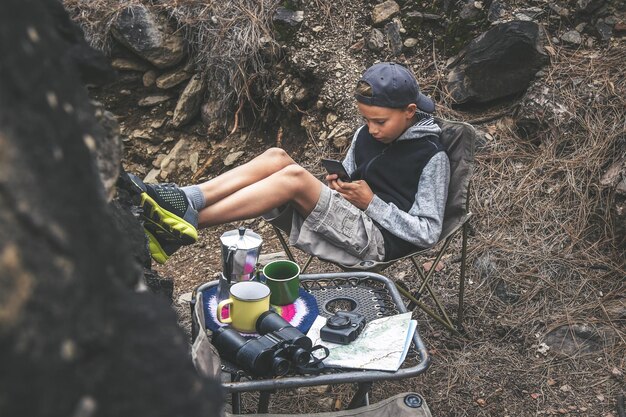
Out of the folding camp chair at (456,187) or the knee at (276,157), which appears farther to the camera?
the knee at (276,157)

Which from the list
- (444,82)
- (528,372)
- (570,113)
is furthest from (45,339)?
(444,82)

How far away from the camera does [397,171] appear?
11.1 feet

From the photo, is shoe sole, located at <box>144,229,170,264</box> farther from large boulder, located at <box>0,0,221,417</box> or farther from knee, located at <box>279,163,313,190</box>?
large boulder, located at <box>0,0,221,417</box>

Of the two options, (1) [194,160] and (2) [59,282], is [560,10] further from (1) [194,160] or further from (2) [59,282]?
(2) [59,282]

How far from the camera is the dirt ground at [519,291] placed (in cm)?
313

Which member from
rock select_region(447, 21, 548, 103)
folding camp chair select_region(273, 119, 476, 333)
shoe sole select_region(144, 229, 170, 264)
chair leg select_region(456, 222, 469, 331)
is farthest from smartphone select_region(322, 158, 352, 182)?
rock select_region(447, 21, 548, 103)

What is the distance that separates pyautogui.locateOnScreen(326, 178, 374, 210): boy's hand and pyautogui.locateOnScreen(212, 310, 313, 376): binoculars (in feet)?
3.56

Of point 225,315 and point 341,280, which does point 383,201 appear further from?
point 225,315

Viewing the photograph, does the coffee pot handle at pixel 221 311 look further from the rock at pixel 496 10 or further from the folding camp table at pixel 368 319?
the rock at pixel 496 10

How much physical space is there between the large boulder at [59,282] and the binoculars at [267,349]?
135 cm

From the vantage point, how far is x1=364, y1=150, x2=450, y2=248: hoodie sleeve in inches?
125

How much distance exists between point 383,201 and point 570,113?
1723 millimetres

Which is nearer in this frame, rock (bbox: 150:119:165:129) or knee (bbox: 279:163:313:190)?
knee (bbox: 279:163:313:190)

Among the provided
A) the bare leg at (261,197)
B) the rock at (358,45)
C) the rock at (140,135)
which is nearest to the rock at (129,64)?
the rock at (140,135)
